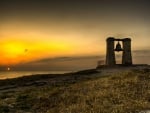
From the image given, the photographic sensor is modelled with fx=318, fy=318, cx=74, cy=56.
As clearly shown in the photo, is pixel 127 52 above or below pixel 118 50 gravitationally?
below

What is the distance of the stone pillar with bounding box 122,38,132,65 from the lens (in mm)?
69438

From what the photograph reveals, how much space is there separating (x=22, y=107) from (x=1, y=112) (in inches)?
98.1

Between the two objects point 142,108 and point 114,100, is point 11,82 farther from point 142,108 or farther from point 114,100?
point 142,108

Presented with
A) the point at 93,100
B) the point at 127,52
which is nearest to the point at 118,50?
the point at 127,52

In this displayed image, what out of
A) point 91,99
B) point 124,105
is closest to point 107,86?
point 91,99

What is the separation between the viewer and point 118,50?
67.3 metres

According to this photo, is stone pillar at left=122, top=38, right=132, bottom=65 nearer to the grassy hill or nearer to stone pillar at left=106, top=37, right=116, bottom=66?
stone pillar at left=106, top=37, right=116, bottom=66

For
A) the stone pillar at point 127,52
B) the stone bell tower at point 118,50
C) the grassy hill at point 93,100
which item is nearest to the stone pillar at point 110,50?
A: the stone bell tower at point 118,50

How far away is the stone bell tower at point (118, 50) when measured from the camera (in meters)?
68.0

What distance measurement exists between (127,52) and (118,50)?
3.23 metres

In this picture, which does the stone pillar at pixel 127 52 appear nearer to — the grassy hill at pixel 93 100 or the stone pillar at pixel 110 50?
the stone pillar at pixel 110 50

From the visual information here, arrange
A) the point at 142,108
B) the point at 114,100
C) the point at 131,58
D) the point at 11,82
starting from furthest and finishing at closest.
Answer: the point at 131,58, the point at 11,82, the point at 114,100, the point at 142,108

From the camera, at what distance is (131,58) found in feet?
230

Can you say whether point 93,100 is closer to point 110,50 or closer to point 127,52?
point 110,50
